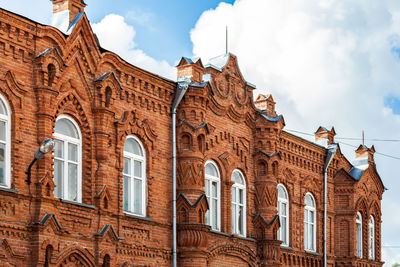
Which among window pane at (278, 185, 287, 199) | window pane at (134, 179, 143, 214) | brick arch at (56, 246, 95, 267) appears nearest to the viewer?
brick arch at (56, 246, 95, 267)

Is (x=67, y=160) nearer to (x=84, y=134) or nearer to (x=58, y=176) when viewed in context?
(x=58, y=176)

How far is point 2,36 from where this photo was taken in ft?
57.5

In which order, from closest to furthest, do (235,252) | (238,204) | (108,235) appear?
(108,235) → (235,252) → (238,204)

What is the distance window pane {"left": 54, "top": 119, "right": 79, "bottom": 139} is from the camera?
1906 cm

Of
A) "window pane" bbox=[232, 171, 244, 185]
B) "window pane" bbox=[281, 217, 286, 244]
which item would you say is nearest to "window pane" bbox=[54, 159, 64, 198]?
"window pane" bbox=[232, 171, 244, 185]

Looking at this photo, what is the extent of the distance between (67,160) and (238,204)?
24.3 feet

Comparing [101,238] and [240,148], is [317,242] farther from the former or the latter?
[101,238]

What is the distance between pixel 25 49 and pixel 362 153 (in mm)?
18188

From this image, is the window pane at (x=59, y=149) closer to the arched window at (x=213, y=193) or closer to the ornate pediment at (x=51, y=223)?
the ornate pediment at (x=51, y=223)

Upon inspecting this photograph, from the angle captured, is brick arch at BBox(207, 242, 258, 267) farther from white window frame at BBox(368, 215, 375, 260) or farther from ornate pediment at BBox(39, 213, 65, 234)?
white window frame at BBox(368, 215, 375, 260)

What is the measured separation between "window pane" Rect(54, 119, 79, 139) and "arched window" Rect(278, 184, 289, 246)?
995 cm

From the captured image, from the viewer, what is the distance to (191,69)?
23141 mm

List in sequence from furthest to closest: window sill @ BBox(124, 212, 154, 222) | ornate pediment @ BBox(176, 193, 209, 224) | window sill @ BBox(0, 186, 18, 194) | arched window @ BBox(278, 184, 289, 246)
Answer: arched window @ BBox(278, 184, 289, 246)
ornate pediment @ BBox(176, 193, 209, 224)
window sill @ BBox(124, 212, 154, 222)
window sill @ BBox(0, 186, 18, 194)

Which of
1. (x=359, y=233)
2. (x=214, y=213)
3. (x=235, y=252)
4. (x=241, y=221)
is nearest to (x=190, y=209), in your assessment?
(x=214, y=213)
